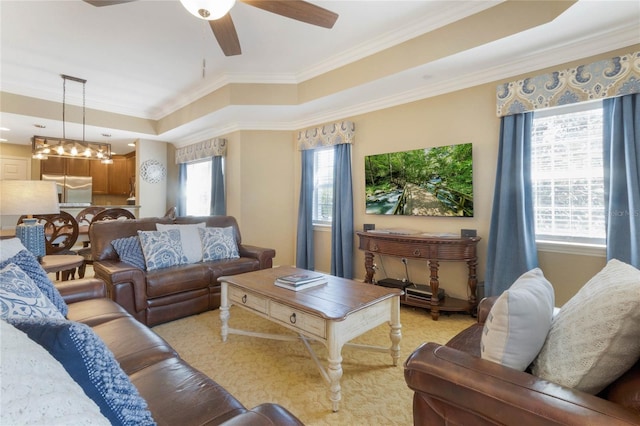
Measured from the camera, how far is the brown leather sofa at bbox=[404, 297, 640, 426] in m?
0.79

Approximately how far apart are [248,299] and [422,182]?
2355mm

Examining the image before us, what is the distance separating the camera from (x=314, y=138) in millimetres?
4543

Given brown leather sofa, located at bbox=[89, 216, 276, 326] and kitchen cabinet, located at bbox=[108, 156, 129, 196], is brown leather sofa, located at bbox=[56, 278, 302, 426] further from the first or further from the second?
kitchen cabinet, located at bbox=[108, 156, 129, 196]

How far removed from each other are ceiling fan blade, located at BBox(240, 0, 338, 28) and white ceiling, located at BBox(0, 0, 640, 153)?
645mm

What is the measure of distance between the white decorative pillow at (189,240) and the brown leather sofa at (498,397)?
9.07ft

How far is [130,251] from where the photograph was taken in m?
2.97

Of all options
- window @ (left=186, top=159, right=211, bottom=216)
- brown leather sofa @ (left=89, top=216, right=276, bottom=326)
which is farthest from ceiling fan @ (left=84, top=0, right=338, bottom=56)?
window @ (left=186, top=159, right=211, bottom=216)

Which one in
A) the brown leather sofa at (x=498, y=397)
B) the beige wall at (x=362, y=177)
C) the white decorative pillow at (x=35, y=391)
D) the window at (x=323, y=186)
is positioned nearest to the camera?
the white decorative pillow at (x=35, y=391)

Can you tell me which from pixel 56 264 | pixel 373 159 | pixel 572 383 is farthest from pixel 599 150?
pixel 56 264

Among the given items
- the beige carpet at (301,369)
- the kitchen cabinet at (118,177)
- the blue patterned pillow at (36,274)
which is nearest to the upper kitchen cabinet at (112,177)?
the kitchen cabinet at (118,177)

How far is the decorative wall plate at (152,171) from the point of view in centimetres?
625

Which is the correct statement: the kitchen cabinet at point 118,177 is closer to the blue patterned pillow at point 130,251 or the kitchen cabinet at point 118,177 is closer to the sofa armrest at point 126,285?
the blue patterned pillow at point 130,251

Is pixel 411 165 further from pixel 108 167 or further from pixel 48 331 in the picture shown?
pixel 108 167

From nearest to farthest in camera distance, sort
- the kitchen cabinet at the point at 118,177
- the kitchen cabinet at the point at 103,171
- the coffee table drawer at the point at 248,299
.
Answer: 1. the coffee table drawer at the point at 248,299
2. the kitchen cabinet at the point at 103,171
3. the kitchen cabinet at the point at 118,177
